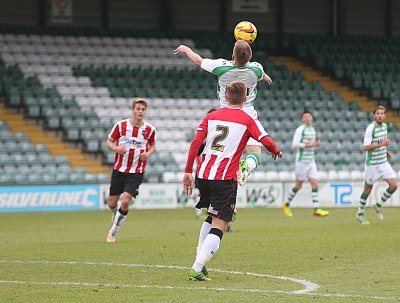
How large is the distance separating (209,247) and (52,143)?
20984 mm

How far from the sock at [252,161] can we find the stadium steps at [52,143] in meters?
18.6

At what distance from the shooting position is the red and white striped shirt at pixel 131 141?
16.1 metres

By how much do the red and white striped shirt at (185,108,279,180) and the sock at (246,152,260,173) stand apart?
41 centimetres

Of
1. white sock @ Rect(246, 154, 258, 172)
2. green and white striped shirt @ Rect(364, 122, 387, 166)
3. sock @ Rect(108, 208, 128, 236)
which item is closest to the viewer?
white sock @ Rect(246, 154, 258, 172)

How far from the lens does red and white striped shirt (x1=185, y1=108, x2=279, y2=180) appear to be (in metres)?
10.3

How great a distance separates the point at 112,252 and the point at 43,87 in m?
19.4

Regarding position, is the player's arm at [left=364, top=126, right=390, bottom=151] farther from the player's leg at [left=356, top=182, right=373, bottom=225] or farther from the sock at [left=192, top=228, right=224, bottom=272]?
the sock at [left=192, top=228, right=224, bottom=272]

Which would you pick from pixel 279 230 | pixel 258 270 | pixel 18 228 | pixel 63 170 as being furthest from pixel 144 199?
pixel 258 270

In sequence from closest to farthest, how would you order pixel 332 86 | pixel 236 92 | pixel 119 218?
pixel 236 92, pixel 119 218, pixel 332 86

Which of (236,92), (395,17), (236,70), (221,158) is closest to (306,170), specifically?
(236,70)

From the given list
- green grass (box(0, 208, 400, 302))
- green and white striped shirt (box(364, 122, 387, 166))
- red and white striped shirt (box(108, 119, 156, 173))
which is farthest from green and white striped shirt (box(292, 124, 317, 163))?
red and white striped shirt (box(108, 119, 156, 173))

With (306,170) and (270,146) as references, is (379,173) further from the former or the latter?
(270,146)

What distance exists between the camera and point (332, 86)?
38062mm

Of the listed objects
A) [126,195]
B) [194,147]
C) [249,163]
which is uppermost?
[194,147]
